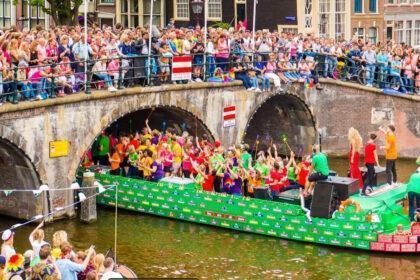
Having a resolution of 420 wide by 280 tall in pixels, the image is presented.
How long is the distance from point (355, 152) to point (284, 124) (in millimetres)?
10798

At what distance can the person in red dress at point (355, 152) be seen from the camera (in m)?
24.9

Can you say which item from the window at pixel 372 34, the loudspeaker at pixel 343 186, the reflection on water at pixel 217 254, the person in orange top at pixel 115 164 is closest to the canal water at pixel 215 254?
the reflection on water at pixel 217 254

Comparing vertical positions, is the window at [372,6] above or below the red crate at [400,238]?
above

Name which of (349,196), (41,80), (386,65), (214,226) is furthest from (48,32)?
(386,65)

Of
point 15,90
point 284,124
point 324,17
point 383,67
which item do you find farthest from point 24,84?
point 324,17

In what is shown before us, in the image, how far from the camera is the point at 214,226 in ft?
84.7

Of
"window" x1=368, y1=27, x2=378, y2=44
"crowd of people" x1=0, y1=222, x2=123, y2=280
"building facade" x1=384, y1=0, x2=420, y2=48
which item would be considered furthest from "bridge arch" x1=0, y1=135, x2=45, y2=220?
"building facade" x1=384, y1=0, x2=420, y2=48

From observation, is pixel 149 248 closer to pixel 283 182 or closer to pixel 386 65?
pixel 283 182

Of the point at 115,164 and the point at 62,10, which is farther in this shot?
the point at 62,10

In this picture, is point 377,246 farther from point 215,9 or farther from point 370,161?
point 215,9

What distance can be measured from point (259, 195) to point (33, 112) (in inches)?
235

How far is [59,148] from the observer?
26.1m

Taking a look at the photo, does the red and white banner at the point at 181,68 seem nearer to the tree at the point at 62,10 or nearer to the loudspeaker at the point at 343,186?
the loudspeaker at the point at 343,186

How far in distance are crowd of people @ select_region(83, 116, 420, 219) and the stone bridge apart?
1140 millimetres
